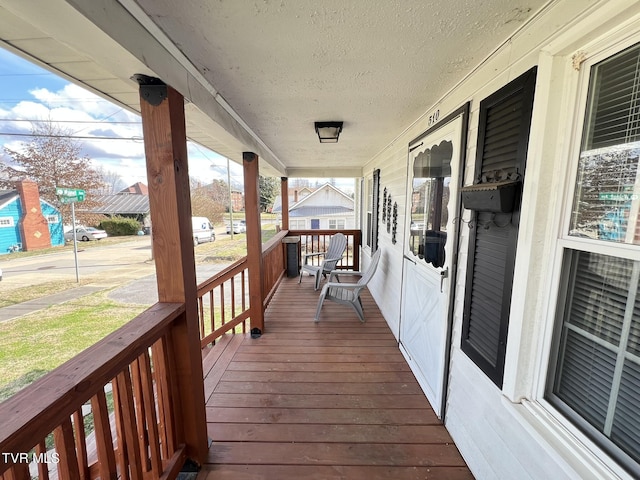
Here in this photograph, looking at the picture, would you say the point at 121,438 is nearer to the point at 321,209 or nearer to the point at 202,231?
the point at 202,231

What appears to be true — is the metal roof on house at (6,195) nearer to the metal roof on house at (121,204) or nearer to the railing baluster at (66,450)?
the railing baluster at (66,450)

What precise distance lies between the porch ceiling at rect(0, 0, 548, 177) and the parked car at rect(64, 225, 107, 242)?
316 cm

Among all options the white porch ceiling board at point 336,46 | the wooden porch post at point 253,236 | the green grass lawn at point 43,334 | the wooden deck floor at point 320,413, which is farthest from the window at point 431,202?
the green grass lawn at point 43,334

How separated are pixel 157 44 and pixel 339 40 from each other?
764mm

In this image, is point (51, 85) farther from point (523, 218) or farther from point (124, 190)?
point (523, 218)

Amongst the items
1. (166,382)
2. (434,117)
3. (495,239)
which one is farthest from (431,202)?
(166,382)

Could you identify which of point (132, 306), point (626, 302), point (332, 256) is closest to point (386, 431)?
point (626, 302)

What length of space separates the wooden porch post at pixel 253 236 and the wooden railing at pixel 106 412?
4.94 ft

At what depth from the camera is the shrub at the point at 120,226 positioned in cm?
534

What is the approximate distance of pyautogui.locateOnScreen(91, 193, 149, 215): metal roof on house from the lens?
5.12 m

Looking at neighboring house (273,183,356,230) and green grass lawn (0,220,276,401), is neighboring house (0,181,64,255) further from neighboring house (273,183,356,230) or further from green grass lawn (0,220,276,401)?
neighboring house (273,183,356,230)

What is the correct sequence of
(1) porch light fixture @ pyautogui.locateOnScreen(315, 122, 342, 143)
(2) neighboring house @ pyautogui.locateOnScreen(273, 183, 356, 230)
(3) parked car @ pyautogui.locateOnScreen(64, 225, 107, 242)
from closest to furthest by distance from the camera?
1. (1) porch light fixture @ pyautogui.locateOnScreen(315, 122, 342, 143)
2. (3) parked car @ pyautogui.locateOnScreen(64, 225, 107, 242)
3. (2) neighboring house @ pyautogui.locateOnScreen(273, 183, 356, 230)

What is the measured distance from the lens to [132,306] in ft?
13.1

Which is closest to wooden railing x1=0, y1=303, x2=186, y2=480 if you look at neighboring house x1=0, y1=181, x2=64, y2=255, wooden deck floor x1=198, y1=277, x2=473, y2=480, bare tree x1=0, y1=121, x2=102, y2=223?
wooden deck floor x1=198, y1=277, x2=473, y2=480
